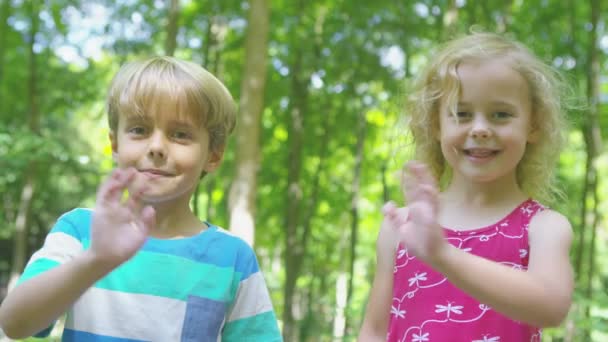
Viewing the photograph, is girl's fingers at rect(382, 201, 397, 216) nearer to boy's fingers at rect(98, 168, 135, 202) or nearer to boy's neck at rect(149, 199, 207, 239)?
boy's fingers at rect(98, 168, 135, 202)

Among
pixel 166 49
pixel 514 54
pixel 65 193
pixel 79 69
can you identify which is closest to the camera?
pixel 514 54

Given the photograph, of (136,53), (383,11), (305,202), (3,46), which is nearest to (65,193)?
(3,46)

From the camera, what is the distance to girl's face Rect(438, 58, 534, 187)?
1.94 meters

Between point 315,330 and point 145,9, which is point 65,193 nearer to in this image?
point 145,9

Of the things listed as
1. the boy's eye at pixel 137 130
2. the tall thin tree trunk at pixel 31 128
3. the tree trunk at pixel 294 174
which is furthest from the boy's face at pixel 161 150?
the tall thin tree trunk at pixel 31 128

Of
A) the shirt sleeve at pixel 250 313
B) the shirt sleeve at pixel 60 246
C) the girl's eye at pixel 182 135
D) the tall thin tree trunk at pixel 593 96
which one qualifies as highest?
the tall thin tree trunk at pixel 593 96

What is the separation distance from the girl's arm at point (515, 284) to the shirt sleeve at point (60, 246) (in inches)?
39.2

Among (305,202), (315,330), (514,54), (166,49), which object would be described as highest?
(166,49)

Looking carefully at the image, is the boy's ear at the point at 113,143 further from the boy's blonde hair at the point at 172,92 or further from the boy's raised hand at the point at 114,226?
the boy's raised hand at the point at 114,226

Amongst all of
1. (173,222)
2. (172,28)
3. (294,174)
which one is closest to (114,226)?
(173,222)

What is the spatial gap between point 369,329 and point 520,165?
0.73 meters

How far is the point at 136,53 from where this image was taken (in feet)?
33.8

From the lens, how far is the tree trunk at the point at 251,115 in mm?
6945

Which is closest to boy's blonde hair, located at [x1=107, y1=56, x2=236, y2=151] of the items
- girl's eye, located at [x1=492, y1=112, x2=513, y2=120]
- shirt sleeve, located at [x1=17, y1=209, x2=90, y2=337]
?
shirt sleeve, located at [x1=17, y1=209, x2=90, y2=337]
